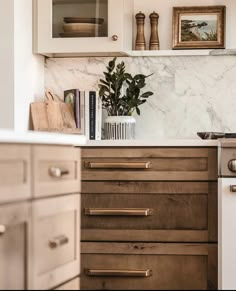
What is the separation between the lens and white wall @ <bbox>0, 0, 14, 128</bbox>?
334cm

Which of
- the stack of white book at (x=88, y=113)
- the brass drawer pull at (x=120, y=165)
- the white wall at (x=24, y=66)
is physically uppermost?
the white wall at (x=24, y=66)

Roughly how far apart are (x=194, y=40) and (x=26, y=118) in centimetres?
98

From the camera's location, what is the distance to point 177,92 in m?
3.82

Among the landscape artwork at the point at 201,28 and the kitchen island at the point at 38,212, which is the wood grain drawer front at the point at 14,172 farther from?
the landscape artwork at the point at 201,28

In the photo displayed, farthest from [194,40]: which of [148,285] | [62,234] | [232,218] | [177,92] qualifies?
[62,234]

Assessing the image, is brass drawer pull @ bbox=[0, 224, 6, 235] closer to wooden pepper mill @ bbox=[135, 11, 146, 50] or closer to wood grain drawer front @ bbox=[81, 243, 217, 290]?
wood grain drawer front @ bbox=[81, 243, 217, 290]

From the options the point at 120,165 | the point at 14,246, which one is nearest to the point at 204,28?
the point at 120,165

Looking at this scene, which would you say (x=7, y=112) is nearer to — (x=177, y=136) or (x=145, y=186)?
(x=145, y=186)

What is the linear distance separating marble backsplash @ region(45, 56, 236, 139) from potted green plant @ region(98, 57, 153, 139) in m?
0.13

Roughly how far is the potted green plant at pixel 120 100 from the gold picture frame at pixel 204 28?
1.07 feet

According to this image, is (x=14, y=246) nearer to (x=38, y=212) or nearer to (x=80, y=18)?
(x=38, y=212)

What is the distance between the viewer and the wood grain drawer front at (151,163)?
3268 millimetres

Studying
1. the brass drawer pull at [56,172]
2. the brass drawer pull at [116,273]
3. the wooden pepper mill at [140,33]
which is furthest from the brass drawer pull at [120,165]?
the brass drawer pull at [56,172]

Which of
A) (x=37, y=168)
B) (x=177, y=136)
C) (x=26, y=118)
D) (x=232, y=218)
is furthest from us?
(x=177, y=136)
